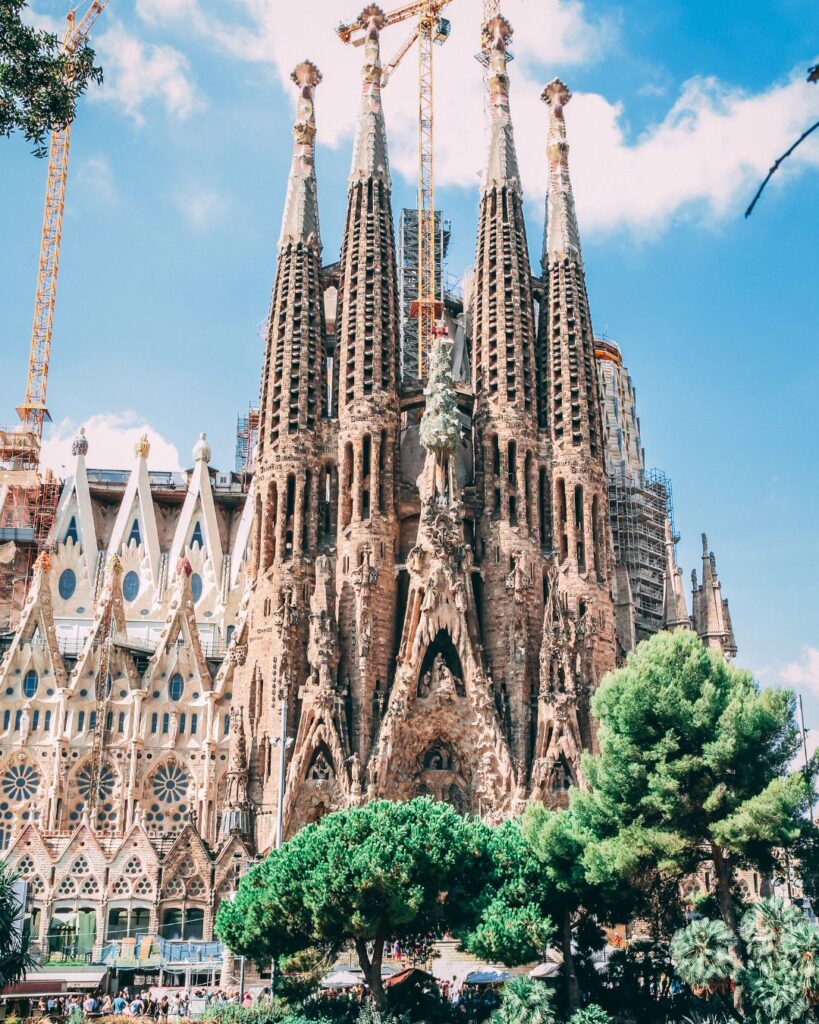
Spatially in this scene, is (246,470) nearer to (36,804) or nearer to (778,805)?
(36,804)

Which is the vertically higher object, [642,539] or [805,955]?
[642,539]

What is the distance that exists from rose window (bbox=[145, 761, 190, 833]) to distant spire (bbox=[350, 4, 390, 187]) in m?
30.2

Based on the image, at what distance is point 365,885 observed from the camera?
30094 millimetres

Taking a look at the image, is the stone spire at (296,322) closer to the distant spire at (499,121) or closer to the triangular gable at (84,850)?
the distant spire at (499,121)

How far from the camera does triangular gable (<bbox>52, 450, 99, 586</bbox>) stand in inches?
2571

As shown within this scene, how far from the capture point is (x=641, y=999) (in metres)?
32.3

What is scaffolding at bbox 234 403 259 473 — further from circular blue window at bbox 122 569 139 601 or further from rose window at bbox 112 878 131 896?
rose window at bbox 112 878 131 896

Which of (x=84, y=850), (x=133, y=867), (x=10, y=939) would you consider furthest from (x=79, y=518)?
(x=10, y=939)

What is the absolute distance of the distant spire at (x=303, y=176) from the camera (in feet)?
194

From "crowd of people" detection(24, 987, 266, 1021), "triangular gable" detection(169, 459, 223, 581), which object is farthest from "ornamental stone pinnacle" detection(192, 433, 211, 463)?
"crowd of people" detection(24, 987, 266, 1021)

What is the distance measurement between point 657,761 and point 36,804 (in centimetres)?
3134

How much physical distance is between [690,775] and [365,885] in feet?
30.5

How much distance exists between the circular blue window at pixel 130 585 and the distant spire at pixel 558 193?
2772 cm

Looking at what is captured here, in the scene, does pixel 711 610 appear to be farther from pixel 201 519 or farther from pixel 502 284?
pixel 201 519
